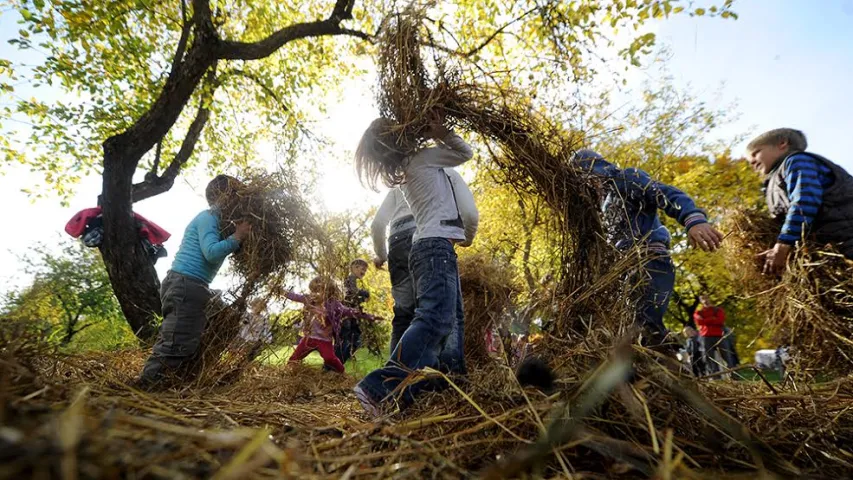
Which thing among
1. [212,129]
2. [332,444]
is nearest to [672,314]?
[212,129]

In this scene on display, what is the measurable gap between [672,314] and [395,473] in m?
19.9

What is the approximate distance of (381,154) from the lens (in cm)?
245

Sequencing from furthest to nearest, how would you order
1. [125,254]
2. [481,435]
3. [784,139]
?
[125,254]
[784,139]
[481,435]

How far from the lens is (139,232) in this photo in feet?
17.4

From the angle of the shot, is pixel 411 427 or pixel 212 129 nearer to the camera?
pixel 411 427

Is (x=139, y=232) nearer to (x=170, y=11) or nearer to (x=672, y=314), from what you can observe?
(x=170, y=11)

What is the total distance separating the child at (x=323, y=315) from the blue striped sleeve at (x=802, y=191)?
3338mm

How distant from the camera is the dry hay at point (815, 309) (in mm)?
2199

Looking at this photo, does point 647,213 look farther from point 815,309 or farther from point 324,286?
point 324,286

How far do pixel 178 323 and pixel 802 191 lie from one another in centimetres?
428

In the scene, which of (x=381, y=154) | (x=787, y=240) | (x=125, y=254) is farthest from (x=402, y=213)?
(x=125, y=254)

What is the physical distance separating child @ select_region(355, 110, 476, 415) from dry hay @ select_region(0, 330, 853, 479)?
14.8 inches

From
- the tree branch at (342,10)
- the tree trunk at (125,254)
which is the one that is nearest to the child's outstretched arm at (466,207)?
the tree trunk at (125,254)

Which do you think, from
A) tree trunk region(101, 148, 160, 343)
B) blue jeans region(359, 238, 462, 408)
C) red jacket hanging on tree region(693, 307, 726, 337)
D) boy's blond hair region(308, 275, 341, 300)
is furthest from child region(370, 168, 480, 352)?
red jacket hanging on tree region(693, 307, 726, 337)
